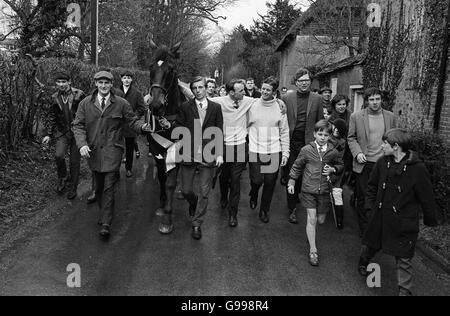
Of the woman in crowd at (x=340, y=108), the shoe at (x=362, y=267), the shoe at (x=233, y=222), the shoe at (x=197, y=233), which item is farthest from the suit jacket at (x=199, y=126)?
the woman in crowd at (x=340, y=108)

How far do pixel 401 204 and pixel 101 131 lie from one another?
365 centimetres

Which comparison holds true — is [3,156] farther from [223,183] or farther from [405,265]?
[405,265]

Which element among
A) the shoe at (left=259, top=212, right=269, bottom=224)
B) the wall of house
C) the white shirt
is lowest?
the shoe at (left=259, top=212, right=269, bottom=224)

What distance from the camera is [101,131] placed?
18.0 feet

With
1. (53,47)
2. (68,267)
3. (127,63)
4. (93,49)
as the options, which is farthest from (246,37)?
(68,267)

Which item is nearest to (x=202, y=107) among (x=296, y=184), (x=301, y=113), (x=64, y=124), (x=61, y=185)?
(x=301, y=113)

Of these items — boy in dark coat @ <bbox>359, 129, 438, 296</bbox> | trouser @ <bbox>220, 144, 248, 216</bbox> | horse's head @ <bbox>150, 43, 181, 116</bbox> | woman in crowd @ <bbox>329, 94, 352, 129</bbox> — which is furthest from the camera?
woman in crowd @ <bbox>329, 94, 352, 129</bbox>

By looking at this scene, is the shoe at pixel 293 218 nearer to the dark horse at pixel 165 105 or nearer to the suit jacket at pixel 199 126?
the suit jacket at pixel 199 126

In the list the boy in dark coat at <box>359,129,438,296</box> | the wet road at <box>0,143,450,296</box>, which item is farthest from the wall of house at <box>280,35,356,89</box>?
the boy in dark coat at <box>359,129,438,296</box>

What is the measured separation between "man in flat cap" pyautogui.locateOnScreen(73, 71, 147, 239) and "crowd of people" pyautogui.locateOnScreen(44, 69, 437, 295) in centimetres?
1

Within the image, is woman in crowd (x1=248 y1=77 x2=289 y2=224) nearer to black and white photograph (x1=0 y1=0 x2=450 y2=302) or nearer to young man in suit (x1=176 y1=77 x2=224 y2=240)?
black and white photograph (x1=0 y1=0 x2=450 y2=302)

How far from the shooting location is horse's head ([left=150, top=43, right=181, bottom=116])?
208 inches

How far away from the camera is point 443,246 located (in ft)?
17.5
